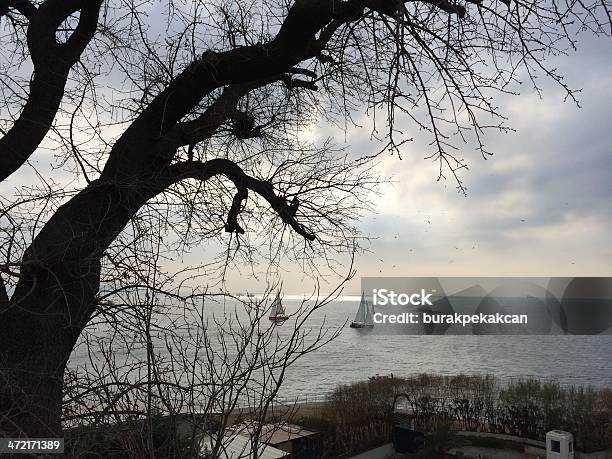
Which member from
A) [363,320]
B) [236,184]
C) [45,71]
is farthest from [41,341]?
[363,320]

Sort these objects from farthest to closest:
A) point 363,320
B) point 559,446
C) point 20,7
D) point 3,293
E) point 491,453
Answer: point 363,320 < point 491,453 < point 559,446 < point 20,7 < point 3,293

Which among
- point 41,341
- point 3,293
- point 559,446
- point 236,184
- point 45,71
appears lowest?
point 559,446

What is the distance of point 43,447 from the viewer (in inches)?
116

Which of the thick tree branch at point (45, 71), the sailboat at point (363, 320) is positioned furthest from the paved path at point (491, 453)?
the sailboat at point (363, 320)

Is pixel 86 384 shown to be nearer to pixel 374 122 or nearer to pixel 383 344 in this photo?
pixel 374 122

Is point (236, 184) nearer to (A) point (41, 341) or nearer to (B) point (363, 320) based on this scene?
(A) point (41, 341)

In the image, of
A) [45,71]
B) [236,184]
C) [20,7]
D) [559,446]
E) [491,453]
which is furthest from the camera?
[491,453]

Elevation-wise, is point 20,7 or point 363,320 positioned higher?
point 20,7

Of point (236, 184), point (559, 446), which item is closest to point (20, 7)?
point (236, 184)

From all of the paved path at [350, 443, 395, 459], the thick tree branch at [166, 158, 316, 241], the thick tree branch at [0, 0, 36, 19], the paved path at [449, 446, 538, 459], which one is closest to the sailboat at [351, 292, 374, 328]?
the paved path at [449, 446, 538, 459]

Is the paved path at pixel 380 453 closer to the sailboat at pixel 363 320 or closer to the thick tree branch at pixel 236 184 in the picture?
the thick tree branch at pixel 236 184

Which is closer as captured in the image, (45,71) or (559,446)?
(45,71)

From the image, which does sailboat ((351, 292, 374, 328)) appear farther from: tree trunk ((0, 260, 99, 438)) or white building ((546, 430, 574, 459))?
tree trunk ((0, 260, 99, 438))

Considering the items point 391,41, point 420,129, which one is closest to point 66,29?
point 391,41
